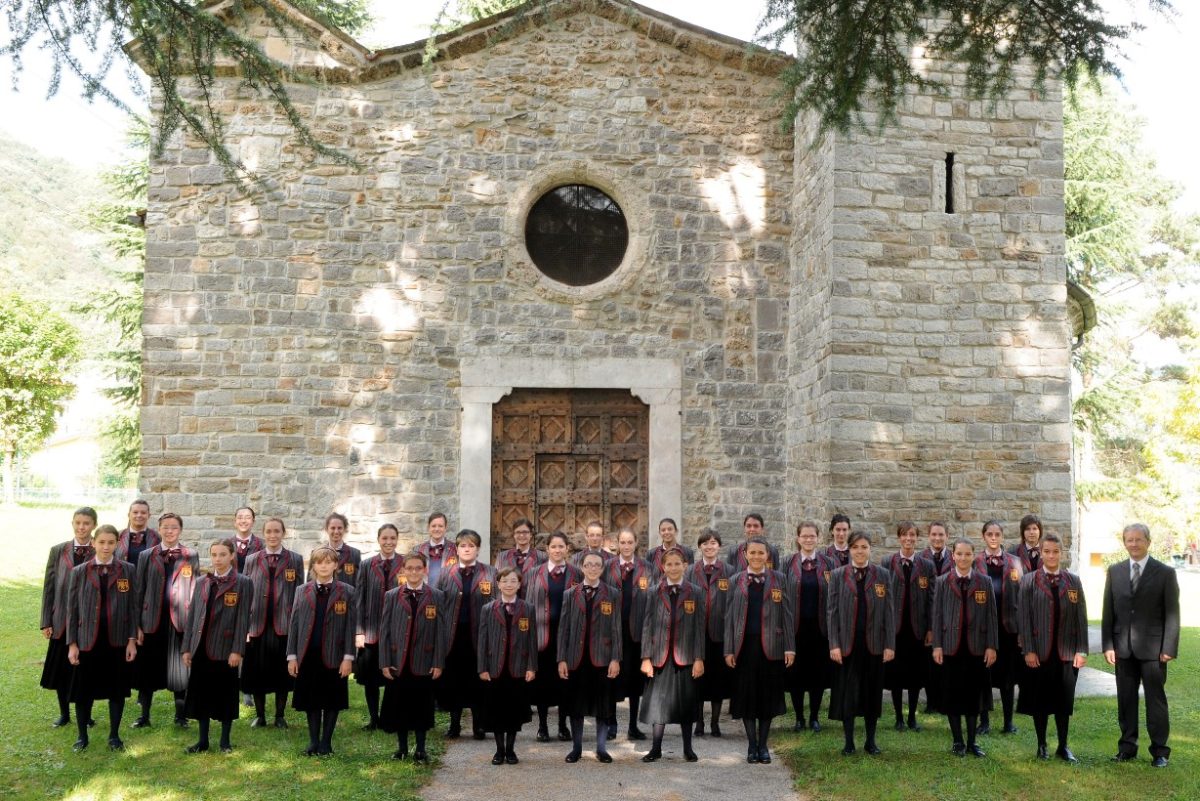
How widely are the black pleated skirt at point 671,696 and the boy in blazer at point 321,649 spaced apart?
204 cm

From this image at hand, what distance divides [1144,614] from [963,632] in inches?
45.5

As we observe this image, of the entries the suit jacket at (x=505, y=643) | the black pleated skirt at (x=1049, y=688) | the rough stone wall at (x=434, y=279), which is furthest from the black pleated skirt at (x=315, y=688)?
the black pleated skirt at (x=1049, y=688)

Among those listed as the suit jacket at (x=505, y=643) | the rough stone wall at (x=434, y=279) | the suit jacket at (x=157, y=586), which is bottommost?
the suit jacket at (x=505, y=643)

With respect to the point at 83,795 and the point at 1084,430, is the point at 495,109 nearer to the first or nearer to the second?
the point at 83,795

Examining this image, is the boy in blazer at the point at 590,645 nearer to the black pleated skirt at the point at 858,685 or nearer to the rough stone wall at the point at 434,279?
the black pleated skirt at the point at 858,685

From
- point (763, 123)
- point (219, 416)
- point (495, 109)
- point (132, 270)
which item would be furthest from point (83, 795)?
point (132, 270)

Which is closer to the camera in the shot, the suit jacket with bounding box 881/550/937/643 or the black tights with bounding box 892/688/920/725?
the suit jacket with bounding box 881/550/937/643

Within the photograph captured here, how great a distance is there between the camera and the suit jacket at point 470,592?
7094 millimetres

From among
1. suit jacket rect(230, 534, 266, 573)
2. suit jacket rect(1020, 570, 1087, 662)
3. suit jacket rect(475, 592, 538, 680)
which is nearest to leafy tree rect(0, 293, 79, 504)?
suit jacket rect(230, 534, 266, 573)

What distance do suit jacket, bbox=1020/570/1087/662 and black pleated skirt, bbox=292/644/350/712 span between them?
4.67 metres

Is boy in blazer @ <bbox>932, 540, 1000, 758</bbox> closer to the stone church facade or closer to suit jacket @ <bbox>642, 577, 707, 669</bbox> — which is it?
suit jacket @ <bbox>642, 577, 707, 669</bbox>

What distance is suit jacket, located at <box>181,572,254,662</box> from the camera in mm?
6926

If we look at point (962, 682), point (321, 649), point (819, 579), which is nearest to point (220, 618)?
point (321, 649)

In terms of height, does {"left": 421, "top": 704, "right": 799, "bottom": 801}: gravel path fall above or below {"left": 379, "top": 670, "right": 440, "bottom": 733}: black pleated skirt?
below
